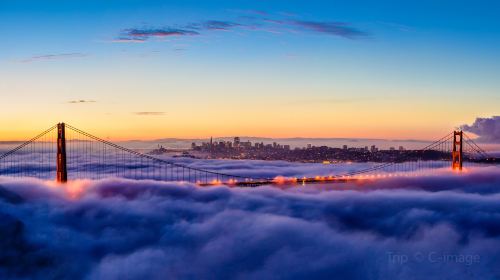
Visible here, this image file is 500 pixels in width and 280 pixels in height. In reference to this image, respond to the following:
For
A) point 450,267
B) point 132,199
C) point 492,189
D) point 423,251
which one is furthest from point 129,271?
point 492,189

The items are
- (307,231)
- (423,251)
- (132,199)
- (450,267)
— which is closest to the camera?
(423,251)

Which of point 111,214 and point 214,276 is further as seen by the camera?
point 111,214

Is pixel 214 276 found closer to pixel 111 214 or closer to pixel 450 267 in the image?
pixel 111 214

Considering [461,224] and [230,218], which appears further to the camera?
[230,218]

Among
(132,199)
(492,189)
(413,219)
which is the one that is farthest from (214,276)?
(492,189)

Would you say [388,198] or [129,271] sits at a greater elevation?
[388,198]

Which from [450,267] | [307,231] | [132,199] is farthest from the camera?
[132,199]

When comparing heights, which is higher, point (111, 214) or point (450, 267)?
point (111, 214)

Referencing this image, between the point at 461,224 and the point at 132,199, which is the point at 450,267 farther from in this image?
the point at 132,199

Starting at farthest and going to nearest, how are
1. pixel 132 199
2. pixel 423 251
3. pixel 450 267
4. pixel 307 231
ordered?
pixel 132 199, pixel 307 231, pixel 450 267, pixel 423 251
